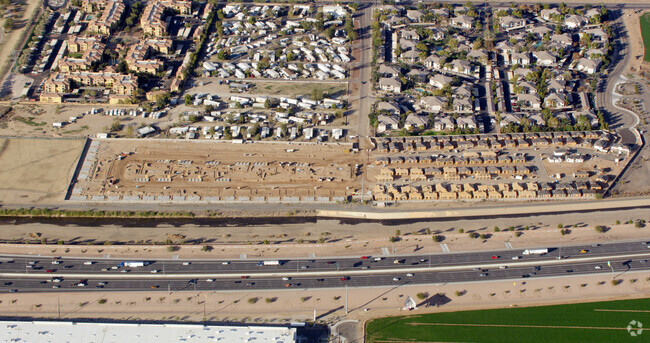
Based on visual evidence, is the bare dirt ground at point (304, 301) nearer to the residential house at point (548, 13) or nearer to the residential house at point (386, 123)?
the residential house at point (386, 123)

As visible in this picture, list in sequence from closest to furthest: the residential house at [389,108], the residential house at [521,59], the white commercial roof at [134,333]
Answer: the white commercial roof at [134,333] < the residential house at [389,108] < the residential house at [521,59]

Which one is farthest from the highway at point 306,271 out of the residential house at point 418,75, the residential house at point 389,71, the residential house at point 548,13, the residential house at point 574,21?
the residential house at point 548,13

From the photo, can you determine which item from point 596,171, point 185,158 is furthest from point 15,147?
point 596,171

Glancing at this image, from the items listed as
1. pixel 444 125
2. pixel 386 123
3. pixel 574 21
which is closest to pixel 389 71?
pixel 386 123

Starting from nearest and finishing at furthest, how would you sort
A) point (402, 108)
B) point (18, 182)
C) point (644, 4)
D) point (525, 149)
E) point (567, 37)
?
point (18, 182) → point (525, 149) → point (402, 108) → point (567, 37) → point (644, 4)

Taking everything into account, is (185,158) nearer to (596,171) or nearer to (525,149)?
(525,149)

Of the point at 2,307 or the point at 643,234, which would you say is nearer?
the point at 2,307
